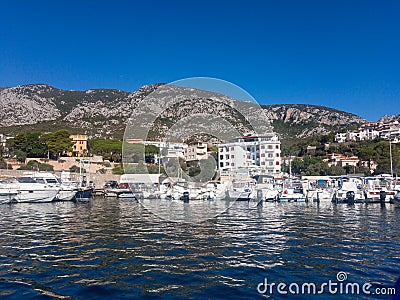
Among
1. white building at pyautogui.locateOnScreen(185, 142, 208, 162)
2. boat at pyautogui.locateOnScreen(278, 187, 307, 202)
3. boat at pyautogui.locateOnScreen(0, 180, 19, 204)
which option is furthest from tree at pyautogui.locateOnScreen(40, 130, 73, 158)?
white building at pyautogui.locateOnScreen(185, 142, 208, 162)

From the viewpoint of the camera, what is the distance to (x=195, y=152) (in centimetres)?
2062

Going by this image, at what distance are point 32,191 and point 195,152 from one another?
1996 centimetres

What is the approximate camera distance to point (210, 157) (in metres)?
19.3

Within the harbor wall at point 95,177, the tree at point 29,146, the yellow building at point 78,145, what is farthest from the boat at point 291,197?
the yellow building at point 78,145

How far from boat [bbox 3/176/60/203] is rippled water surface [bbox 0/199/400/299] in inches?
719

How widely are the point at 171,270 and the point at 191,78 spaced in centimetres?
600

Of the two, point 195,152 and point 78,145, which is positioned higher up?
point 78,145

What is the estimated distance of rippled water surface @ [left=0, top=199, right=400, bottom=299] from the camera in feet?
24.2

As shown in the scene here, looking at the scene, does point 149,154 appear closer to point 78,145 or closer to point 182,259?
point 182,259

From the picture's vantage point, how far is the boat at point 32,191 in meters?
32.7

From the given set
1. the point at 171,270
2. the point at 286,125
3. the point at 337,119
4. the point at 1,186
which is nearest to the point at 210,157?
the point at 171,270

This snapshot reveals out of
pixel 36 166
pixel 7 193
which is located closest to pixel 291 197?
pixel 7 193

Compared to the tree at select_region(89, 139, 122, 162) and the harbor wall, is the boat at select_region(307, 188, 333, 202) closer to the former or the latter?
the harbor wall

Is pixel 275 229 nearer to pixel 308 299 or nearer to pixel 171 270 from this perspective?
pixel 171 270
